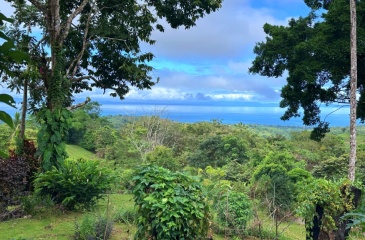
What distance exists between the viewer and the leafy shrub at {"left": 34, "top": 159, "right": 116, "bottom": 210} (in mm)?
7324

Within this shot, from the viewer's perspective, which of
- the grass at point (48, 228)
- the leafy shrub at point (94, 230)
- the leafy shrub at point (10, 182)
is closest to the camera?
the leafy shrub at point (94, 230)

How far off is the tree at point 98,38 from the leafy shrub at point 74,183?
1.66 metres

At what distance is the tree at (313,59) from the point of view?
439 inches

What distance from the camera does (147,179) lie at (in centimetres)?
468

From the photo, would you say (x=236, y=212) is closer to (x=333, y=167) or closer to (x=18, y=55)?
(x=18, y=55)

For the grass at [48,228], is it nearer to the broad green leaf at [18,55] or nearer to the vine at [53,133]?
the vine at [53,133]

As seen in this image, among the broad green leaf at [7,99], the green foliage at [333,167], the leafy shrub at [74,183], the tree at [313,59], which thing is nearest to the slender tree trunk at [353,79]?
the tree at [313,59]

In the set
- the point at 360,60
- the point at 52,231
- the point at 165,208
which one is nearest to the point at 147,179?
the point at 165,208

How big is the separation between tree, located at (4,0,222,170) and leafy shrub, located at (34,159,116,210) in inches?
65.5

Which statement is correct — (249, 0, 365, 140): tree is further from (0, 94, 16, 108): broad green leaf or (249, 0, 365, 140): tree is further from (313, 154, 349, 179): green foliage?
(0, 94, 16, 108): broad green leaf

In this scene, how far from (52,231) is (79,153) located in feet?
78.7

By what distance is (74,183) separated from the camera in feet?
23.9

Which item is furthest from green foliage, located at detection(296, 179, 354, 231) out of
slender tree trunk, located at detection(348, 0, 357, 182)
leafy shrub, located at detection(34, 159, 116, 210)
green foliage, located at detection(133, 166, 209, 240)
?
slender tree trunk, located at detection(348, 0, 357, 182)

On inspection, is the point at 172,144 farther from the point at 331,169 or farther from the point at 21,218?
the point at 21,218
